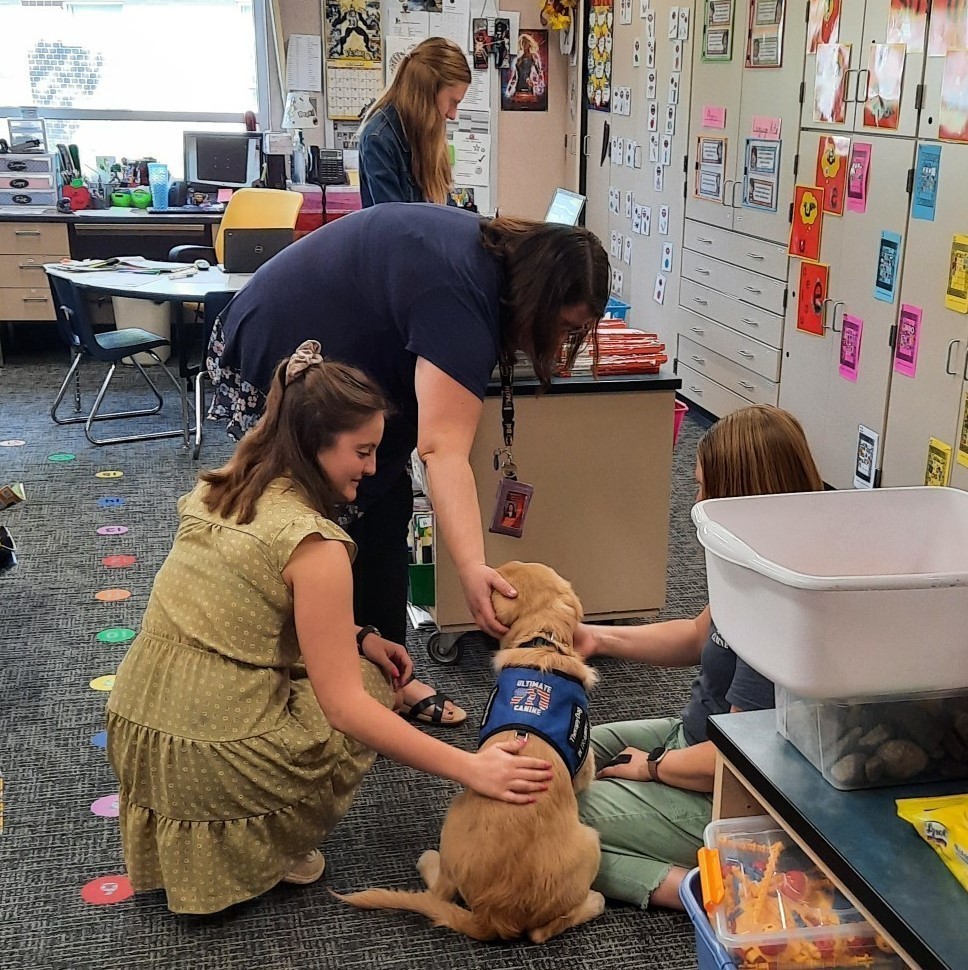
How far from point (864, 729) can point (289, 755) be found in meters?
1.02

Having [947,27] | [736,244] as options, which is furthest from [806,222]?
[947,27]

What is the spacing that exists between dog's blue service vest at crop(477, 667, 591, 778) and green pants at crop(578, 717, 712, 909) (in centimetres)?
18

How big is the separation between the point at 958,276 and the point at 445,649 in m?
1.79

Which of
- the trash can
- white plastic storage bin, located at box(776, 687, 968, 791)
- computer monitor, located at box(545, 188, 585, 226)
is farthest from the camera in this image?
the trash can

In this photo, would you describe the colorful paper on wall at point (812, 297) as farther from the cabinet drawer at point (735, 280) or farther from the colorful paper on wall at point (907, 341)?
the colorful paper on wall at point (907, 341)

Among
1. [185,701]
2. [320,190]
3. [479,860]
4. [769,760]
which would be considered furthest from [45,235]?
[769,760]

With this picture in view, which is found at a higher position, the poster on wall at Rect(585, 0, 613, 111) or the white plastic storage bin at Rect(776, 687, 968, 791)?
the poster on wall at Rect(585, 0, 613, 111)

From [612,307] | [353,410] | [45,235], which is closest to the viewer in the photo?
[353,410]

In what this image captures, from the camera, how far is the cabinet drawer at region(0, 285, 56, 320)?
18.4 feet

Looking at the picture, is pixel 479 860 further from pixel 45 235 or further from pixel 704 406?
pixel 45 235

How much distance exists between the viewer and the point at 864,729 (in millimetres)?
1122

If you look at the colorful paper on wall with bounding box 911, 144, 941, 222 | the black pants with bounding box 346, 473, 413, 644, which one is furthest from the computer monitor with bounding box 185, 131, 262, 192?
the black pants with bounding box 346, 473, 413, 644

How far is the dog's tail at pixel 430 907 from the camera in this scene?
1747 mm

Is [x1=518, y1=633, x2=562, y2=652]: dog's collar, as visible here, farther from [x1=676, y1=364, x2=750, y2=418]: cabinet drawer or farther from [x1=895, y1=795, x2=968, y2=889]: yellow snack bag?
[x1=676, y1=364, x2=750, y2=418]: cabinet drawer
